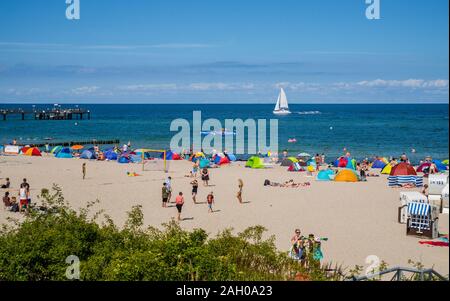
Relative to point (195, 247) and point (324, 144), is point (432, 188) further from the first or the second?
point (324, 144)

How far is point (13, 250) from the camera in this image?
333 inches

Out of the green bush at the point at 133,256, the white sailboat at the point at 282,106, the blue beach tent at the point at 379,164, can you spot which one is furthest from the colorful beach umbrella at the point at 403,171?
the white sailboat at the point at 282,106

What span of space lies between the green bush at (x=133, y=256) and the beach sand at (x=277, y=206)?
3008mm

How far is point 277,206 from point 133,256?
42.7ft

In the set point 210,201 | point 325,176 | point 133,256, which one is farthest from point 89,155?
point 133,256

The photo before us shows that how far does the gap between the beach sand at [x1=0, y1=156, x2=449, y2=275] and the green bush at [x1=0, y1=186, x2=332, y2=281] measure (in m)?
3.01

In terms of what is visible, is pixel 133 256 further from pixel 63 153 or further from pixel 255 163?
pixel 63 153

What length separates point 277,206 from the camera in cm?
1989

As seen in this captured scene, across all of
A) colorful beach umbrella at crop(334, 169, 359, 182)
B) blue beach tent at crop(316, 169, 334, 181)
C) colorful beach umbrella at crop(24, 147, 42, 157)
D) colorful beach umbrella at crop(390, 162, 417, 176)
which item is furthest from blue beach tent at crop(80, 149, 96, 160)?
colorful beach umbrella at crop(390, 162, 417, 176)

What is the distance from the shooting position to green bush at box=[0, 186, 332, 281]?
23.7 ft

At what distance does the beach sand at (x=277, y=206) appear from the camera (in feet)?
45.5

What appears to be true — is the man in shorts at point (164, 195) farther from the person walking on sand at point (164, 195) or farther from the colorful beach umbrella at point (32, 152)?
the colorful beach umbrella at point (32, 152)

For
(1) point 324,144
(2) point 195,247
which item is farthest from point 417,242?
(1) point 324,144

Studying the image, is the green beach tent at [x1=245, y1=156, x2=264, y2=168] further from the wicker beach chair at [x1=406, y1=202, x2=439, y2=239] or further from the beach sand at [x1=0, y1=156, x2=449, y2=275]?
the wicker beach chair at [x1=406, y1=202, x2=439, y2=239]
